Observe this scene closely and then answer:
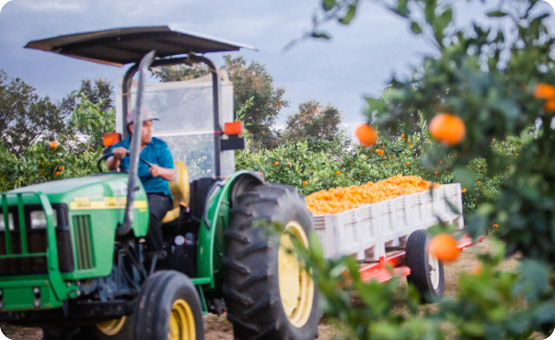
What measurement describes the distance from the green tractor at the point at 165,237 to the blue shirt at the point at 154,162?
6.1 inches

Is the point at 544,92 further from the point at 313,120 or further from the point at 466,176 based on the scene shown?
the point at 313,120

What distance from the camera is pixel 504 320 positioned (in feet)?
4.34

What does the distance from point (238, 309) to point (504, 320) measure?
9.93ft

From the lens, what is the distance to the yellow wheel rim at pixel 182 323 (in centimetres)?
380

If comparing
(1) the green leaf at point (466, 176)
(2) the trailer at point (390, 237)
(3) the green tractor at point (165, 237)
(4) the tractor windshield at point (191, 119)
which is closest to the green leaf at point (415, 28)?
(1) the green leaf at point (466, 176)

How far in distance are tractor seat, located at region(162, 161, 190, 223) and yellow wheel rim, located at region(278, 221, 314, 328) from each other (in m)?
0.76

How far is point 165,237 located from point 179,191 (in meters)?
0.34

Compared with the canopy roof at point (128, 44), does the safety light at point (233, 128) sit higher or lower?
lower

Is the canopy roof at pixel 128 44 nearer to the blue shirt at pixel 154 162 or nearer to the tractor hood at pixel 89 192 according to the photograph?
the blue shirt at pixel 154 162

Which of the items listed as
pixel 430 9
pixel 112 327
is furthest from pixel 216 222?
pixel 430 9

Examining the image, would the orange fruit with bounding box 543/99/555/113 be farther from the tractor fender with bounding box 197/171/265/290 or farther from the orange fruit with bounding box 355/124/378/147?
the tractor fender with bounding box 197/171/265/290

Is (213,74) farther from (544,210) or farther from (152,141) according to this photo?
(544,210)

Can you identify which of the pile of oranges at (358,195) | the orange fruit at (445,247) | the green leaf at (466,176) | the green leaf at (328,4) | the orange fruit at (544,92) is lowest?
the pile of oranges at (358,195)

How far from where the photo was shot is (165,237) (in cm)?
450
